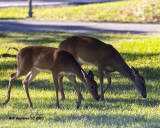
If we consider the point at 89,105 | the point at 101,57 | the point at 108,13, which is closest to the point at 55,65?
the point at 89,105

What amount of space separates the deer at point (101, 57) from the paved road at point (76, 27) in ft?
27.3

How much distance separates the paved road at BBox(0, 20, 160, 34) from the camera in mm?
16959

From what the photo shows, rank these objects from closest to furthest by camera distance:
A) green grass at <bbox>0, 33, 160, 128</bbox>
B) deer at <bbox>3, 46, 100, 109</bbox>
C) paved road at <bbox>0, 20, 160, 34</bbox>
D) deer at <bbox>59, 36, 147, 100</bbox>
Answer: green grass at <bbox>0, 33, 160, 128</bbox>
deer at <bbox>3, 46, 100, 109</bbox>
deer at <bbox>59, 36, 147, 100</bbox>
paved road at <bbox>0, 20, 160, 34</bbox>

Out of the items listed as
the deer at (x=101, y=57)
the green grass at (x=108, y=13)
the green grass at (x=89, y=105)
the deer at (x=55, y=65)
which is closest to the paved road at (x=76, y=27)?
the green grass at (x=108, y=13)

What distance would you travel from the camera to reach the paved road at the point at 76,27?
17.0m

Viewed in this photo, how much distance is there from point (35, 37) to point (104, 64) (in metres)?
7.21

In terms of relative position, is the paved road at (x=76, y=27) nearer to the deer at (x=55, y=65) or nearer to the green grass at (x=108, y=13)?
the green grass at (x=108, y=13)

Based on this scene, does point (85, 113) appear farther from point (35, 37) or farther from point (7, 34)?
point (7, 34)

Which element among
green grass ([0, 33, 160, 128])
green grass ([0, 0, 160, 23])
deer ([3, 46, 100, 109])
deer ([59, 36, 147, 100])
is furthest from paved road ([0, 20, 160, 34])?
deer ([3, 46, 100, 109])

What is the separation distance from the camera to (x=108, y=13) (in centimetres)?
2003

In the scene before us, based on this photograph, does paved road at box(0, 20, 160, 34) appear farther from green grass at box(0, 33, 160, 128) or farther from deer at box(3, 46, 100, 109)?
deer at box(3, 46, 100, 109)

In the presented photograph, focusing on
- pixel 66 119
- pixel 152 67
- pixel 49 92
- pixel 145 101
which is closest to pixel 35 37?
pixel 152 67

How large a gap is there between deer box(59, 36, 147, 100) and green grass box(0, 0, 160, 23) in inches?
443

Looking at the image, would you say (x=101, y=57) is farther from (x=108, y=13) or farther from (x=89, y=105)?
(x=108, y=13)
